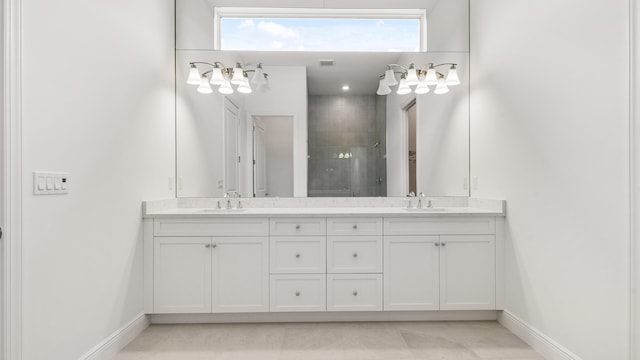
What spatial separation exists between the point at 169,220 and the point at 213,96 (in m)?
1.18

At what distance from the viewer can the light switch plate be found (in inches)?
59.7

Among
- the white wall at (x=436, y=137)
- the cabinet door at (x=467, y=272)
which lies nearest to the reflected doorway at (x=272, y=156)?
the white wall at (x=436, y=137)

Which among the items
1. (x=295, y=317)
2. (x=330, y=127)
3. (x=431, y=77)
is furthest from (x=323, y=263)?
(x=431, y=77)

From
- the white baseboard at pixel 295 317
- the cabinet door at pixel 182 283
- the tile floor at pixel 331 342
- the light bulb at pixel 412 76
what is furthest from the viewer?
the light bulb at pixel 412 76

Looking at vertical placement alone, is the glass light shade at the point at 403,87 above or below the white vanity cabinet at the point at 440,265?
above

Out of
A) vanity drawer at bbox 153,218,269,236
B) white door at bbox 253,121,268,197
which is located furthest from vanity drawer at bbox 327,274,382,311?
white door at bbox 253,121,268,197

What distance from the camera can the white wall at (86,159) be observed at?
1521mm

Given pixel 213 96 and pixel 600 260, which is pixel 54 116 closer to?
pixel 213 96

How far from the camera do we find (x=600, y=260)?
1.66 meters

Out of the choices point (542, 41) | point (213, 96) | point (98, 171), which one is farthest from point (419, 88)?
point (98, 171)

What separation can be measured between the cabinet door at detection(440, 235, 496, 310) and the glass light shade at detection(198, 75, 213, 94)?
7.43 feet

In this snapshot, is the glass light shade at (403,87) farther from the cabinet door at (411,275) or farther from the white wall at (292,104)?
the cabinet door at (411,275)

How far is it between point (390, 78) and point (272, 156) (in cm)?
125

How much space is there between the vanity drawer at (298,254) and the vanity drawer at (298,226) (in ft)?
0.12
